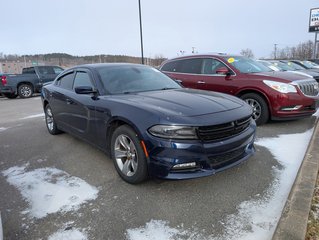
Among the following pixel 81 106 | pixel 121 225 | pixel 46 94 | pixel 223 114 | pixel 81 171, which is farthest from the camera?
pixel 46 94

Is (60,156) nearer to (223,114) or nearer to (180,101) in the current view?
(180,101)

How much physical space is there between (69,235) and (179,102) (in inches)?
73.8

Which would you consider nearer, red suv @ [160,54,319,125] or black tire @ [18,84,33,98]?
red suv @ [160,54,319,125]

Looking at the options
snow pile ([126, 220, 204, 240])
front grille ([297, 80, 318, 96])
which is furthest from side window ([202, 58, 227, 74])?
snow pile ([126, 220, 204, 240])

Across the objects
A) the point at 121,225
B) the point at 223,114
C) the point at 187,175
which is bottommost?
the point at 121,225

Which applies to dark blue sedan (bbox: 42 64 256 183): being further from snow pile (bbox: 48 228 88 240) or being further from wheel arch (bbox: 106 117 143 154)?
snow pile (bbox: 48 228 88 240)

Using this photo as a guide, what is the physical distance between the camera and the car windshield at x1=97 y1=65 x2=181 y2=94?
395 centimetres

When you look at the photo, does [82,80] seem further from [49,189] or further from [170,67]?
[170,67]

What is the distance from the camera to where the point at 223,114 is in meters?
3.05

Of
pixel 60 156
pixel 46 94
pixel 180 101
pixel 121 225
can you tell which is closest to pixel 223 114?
pixel 180 101

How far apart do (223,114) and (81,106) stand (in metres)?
2.28

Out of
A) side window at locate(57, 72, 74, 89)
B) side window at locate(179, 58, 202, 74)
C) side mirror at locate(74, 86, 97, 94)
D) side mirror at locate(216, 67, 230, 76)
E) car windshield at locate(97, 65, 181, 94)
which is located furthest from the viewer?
side window at locate(179, 58, 202, 74)

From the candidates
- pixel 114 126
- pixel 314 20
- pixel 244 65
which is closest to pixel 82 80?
pixel 114 126

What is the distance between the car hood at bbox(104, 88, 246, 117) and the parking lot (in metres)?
0.93
